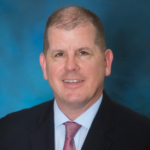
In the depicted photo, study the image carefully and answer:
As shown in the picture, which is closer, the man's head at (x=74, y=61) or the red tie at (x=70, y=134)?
the man's head at (x=74, y=61)

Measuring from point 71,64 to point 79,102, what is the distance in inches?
17.4

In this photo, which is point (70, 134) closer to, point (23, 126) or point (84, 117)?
point (84, 117)

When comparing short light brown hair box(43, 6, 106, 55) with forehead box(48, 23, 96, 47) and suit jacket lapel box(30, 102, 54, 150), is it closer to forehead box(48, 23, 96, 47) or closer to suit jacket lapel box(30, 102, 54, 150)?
forehead box(48, 23, 96, 47)

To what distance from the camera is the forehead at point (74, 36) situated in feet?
12.7

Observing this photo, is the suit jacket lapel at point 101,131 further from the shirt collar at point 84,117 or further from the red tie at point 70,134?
the red tie at point 70,134

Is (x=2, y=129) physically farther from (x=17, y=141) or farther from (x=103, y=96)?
(x=103, y=96)

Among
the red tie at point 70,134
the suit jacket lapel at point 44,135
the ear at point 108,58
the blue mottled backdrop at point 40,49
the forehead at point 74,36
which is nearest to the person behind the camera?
the forehead at point 74,36

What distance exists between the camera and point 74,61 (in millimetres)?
3910

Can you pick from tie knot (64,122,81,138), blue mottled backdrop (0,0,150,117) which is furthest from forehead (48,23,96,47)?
blue mottled backdrop (0,0,150,117)

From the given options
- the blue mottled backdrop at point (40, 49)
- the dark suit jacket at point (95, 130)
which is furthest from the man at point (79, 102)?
the blue mottled backdrop at point (40, 49)

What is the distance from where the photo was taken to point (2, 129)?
450 centimetres

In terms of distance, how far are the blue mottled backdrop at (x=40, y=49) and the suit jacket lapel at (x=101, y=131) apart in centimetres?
104

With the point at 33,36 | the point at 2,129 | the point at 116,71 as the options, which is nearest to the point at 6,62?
the point at 33,36

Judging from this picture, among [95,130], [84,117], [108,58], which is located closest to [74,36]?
[108,58]
